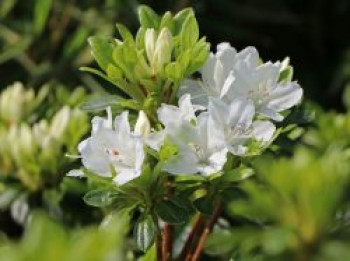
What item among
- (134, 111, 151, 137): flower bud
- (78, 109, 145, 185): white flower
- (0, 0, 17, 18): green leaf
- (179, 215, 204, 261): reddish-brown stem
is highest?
(134, 111, 151, 137): flower bud

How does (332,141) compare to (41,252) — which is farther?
(332,141)

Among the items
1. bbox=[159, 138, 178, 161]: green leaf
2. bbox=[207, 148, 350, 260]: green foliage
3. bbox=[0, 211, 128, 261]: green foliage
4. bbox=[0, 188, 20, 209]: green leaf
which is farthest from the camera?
bbox=[0, 188, 20, 209]: green leaf

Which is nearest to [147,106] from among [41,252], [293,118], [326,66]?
[293,118]

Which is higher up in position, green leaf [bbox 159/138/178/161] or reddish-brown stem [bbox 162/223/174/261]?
green leaf [bbox 159/138/178/161]

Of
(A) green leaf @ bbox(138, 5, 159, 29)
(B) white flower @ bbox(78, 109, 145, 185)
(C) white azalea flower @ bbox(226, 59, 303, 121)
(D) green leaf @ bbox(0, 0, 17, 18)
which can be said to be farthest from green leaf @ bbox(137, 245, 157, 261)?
(D) green leaf @ bbox(0, 0, 17, 18)

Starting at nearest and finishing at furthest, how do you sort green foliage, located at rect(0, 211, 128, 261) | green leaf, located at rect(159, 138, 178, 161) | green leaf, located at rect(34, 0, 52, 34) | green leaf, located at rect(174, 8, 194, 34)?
green foliage, located at rect(0, 211, 128, 261), green leaf, located at rect(159, 138, 178, 161), green leaf, located at rect(174, 8, 194, 34), green leaf, located at rect(34, 0, 52, 34)

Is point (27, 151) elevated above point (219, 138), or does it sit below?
below

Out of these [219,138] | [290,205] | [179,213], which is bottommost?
[179,213]

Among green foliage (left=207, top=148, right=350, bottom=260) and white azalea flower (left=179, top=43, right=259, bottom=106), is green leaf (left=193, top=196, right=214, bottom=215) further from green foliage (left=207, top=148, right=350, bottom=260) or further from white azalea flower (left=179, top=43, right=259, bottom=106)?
green foliage (left=207, top=148, right=350, bottom=260)

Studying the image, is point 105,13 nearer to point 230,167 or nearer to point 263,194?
point 230,167
